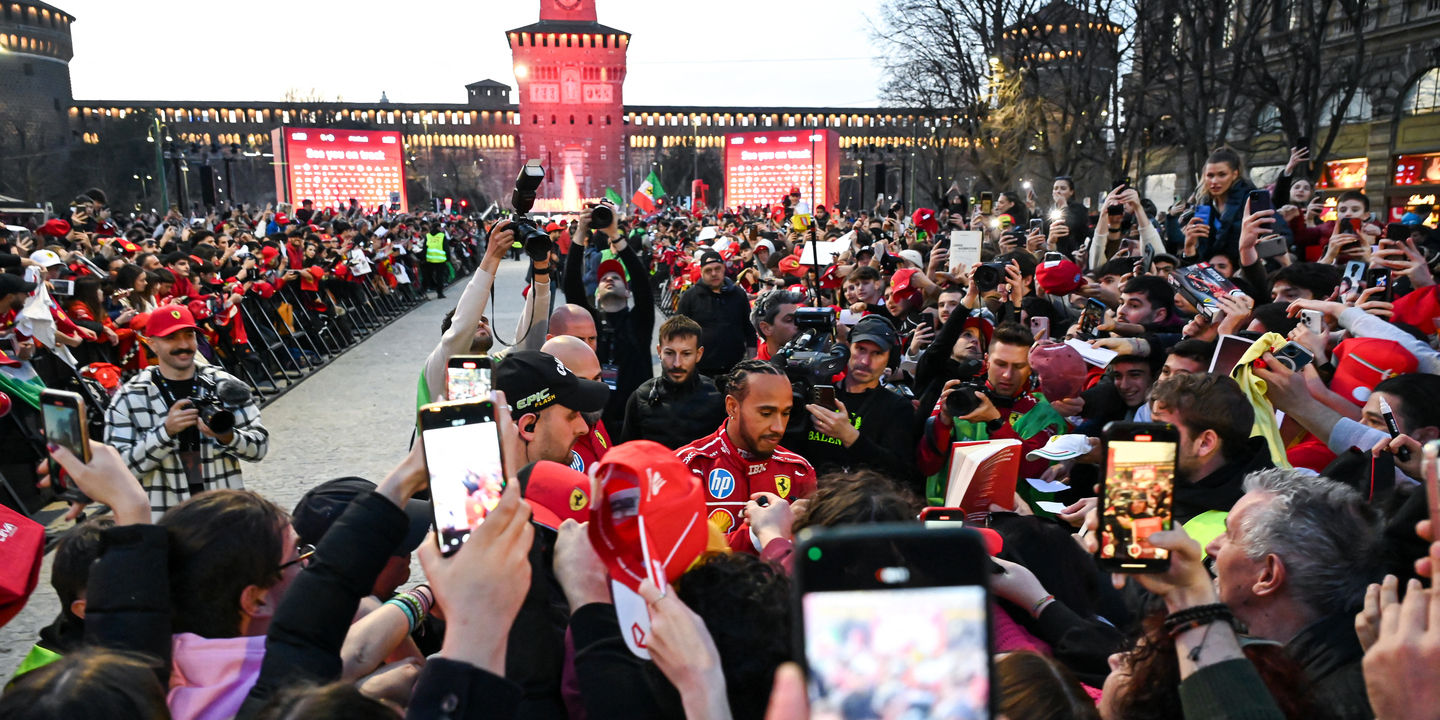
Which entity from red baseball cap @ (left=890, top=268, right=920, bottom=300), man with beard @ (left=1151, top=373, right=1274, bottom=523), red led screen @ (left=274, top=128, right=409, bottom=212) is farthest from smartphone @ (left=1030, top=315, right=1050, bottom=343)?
red led screen @ (left=274, top=128, right=409, bottom=212)

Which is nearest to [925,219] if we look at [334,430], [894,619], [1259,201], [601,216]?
[1259,201]

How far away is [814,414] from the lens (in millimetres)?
3621

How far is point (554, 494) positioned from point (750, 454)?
5.31 feet

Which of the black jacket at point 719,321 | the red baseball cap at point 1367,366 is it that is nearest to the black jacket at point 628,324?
the black jacket at point 719,321

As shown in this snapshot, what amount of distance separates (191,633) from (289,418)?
8701 mm

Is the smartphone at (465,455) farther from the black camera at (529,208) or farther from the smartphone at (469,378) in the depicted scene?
the black camera at (529,208)

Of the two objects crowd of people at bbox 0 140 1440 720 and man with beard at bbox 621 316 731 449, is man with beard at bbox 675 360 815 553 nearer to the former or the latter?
crowd of people at bbox 0 140 1440 720

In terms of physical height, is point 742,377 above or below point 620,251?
below

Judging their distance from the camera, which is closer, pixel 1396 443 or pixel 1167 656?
pixel 1167 656

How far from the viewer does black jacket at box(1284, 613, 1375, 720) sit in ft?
5.91

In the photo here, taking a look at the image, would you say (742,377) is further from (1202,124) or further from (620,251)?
(1202,124)

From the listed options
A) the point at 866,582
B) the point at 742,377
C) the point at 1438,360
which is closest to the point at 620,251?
the point at 742,377

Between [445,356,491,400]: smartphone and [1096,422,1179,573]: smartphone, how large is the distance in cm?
166

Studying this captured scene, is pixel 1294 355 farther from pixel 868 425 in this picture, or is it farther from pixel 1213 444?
pixel 868 425
